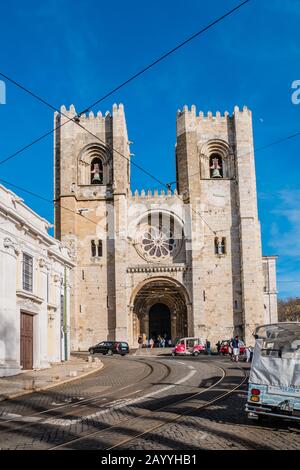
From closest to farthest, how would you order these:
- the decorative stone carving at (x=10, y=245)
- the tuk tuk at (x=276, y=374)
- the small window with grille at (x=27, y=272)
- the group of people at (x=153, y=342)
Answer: the tuk tuk at (x=276, y=374), the decorative stone carving at (x=10, y=245), the small window with grille at (x=27, y=272), the group of people at (x=153, y=342)

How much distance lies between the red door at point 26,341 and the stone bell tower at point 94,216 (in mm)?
19166

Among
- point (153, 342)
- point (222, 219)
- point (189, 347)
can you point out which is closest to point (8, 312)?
point (189, 347)

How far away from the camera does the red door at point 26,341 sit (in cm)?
2319

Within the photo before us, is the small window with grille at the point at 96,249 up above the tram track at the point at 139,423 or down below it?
above

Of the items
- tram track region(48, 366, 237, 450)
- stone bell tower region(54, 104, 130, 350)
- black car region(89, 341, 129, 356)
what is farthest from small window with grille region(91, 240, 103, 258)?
tram track region(48, 366, 237, 450)

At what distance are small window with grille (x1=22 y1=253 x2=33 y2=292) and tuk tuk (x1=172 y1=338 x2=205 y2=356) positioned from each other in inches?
651

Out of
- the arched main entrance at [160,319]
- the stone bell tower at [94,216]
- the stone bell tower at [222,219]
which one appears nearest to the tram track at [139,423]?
the stone bell tower at [222,219]

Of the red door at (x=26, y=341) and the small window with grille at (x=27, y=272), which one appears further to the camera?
the small window with grille at (x=27, y=272)

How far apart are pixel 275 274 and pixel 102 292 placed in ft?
73.0

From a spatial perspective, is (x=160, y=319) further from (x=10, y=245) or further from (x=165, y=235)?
(x=10, y=245)

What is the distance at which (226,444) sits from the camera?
299 inches

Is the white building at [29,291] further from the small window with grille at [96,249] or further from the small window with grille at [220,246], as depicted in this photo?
the small window with grille at [220,246]

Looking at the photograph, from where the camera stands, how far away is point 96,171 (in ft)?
156
